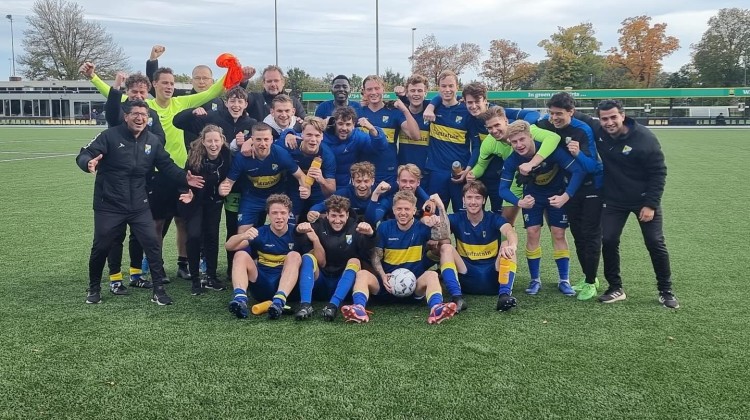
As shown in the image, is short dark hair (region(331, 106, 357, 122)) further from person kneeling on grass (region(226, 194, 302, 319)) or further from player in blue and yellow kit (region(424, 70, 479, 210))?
person kneeling on grass (region(226, 194, 302, 319))

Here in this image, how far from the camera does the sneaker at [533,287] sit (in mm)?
5285

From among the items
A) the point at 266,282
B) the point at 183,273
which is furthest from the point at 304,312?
the point at 183,273

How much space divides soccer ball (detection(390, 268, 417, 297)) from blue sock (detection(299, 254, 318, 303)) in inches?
25.2

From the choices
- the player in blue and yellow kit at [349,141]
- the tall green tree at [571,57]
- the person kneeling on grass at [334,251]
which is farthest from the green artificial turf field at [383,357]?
the tall green tree at [571,57]

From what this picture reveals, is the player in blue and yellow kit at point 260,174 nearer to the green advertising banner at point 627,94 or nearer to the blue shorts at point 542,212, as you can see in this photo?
the blue shorts at point 542,212

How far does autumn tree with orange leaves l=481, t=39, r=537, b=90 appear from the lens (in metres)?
59.9

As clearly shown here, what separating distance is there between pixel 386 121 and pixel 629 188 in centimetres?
238

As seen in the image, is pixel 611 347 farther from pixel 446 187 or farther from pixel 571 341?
pixel 446 187

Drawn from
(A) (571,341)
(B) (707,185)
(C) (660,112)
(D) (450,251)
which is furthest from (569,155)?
(C) (660,112)

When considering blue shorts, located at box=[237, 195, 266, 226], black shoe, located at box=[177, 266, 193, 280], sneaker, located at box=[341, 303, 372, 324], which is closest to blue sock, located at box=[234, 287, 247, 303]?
sneaker, located at box=[341, 303, 372, 324]

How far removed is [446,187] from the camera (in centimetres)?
612

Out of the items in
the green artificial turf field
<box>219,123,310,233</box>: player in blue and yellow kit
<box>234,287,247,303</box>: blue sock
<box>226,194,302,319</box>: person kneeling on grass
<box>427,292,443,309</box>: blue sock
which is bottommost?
the green artificial turf field

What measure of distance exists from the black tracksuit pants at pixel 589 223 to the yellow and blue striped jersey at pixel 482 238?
0.71 m

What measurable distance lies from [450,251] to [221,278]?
7.81ft
